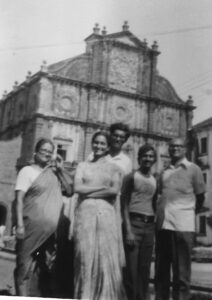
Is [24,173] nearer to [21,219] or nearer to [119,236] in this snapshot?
[21,219]

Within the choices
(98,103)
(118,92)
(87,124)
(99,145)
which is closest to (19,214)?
(99,145)

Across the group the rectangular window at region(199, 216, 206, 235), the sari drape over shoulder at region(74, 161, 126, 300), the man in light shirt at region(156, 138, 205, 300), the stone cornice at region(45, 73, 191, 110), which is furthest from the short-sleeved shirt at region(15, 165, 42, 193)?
the stone cornice at region(45, 73, 191, 110)

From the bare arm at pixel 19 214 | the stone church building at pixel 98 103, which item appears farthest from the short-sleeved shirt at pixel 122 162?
the stone church building at pixel 98 103

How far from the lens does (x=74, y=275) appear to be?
217 cm

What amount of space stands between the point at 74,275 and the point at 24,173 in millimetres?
645

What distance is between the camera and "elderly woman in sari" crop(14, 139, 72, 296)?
2.24 meters

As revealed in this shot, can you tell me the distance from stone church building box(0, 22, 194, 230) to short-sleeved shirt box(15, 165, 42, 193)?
30.0 ft

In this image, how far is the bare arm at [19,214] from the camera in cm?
216

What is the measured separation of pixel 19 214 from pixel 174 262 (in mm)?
924

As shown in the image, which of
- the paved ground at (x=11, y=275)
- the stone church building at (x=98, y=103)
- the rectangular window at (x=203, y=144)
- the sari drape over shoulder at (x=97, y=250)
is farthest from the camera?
the stone church building at (x=98, y=103)

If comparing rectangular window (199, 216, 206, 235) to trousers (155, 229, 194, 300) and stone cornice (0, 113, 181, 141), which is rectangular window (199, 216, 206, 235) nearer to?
stone cornice (0, 113, 181, 141)

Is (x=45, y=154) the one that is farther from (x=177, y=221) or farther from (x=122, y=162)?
(x=177, y=221)

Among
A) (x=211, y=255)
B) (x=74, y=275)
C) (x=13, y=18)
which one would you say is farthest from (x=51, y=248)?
(x=211, y=255)

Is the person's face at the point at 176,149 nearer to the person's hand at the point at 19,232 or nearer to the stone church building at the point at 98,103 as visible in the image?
the person's hand at the point at 19,232
